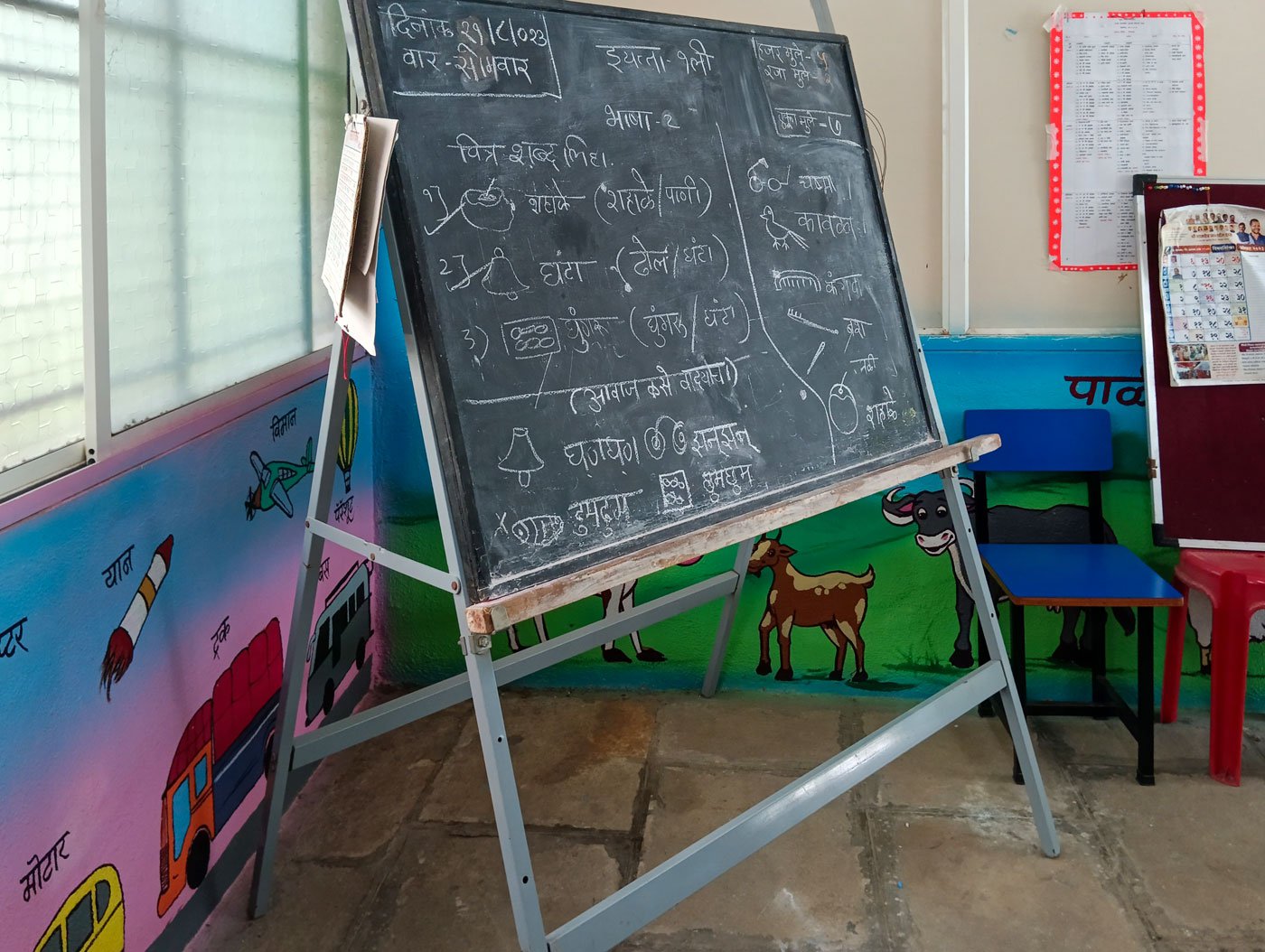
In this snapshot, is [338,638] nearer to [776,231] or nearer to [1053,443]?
[776,231]

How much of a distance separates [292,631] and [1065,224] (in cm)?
235

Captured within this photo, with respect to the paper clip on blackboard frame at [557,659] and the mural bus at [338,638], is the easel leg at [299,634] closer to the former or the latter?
the paper clip on blackboard frame at [557,659]

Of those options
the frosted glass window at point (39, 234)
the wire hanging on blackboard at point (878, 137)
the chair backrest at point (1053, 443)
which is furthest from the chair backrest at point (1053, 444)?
the frosted glass window at point (39, 234)

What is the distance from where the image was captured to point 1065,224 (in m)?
2.91

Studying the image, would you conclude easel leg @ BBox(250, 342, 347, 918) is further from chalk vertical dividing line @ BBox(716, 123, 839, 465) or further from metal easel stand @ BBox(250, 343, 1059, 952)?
chalk vertical dividing line @ BBox(716, 123, 839, 465)

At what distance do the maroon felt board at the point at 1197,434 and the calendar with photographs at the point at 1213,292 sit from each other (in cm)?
3

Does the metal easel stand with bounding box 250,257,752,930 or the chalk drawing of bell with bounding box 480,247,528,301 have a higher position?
the chalk drawing of bell with bounding box 480,247,528,301

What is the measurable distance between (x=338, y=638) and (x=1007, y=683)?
1.76m

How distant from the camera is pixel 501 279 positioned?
66.0 inches

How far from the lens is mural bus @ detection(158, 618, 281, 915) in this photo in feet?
6.40

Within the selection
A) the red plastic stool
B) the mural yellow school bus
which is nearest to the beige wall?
the red plastic stool

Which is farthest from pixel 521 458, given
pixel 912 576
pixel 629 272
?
pixel 912 576

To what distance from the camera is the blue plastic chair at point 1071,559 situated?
8.40ft

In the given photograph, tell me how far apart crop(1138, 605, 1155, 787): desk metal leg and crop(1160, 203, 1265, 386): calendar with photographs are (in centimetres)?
71
